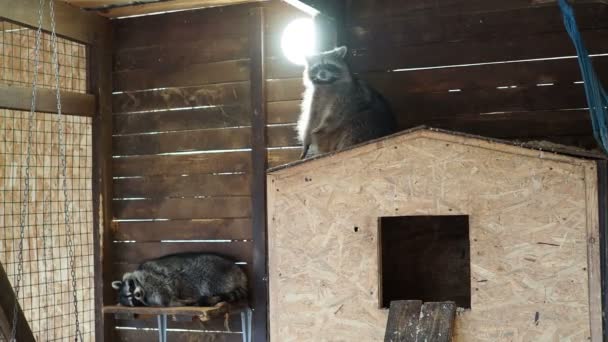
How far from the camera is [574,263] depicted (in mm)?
3154

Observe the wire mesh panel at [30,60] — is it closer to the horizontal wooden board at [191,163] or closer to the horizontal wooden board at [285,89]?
the horizontal wooden board at [191,163]

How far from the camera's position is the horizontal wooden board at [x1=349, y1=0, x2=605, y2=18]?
4246 millimetres

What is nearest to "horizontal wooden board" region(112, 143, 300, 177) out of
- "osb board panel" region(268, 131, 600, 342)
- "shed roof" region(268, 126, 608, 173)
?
"osb board panel" region(268, 131, 600, 342)

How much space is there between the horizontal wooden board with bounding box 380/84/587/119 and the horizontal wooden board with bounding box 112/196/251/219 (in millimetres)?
1206

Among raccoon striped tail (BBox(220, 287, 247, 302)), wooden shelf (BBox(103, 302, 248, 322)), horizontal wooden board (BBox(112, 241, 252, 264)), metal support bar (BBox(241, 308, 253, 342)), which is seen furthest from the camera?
horizontal wooden board (BBox(112, 241, 252, 264))

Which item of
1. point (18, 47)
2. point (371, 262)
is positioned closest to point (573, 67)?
point (371, 262)

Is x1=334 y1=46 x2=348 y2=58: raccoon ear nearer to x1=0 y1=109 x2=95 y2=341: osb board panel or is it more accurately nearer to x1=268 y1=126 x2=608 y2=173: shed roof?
x1=268 y1=126 x2=608 y2=173: shed roof

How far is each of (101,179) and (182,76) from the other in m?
0.90

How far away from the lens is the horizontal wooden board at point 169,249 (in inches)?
194

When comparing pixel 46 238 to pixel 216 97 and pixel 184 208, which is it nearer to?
pixel 184 208

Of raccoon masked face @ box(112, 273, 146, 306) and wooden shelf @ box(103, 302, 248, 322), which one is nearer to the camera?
wooden shelf @ box(103, 302, 248, 322)

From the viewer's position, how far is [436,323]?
3.26m

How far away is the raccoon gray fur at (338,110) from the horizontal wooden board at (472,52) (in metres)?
0.20

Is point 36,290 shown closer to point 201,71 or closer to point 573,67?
point 201,71
